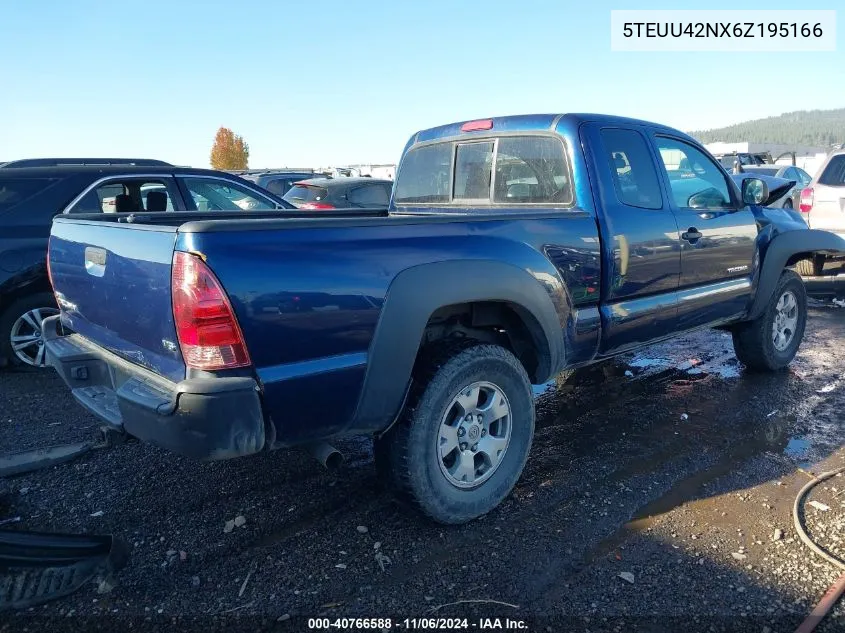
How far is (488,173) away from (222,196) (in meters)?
3.13

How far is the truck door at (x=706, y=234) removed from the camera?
4.02m

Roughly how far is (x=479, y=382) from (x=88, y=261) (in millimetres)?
1891

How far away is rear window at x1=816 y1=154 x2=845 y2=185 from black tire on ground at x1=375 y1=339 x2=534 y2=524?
6579 millimetres

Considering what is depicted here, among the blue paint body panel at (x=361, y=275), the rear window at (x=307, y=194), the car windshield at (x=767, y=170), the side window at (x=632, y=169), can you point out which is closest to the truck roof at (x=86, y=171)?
the blue paint body panel at (x=361, y=275)

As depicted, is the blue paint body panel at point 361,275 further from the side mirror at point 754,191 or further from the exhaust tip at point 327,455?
the side mirror at point 754,191

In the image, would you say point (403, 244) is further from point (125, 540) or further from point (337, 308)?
point (125, 540)

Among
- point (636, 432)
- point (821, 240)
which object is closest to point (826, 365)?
point (821, 240)

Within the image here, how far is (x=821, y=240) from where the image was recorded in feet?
16.6

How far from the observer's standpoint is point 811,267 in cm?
643

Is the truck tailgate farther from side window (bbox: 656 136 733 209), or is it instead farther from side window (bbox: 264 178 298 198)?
side window (bbox: 264 178 298 198)

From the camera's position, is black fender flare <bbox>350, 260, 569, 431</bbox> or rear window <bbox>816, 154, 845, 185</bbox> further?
rear window <bbox>816, 154, 845, 185</bbox>

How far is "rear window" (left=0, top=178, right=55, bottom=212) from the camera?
5176 mm

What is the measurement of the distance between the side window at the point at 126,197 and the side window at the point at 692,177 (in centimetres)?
423

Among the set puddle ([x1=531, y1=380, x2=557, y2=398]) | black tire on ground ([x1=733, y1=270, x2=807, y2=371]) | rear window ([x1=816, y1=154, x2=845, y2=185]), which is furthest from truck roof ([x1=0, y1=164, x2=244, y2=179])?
rear window ([x1=816, y1=154, x2=845, y2=185])
